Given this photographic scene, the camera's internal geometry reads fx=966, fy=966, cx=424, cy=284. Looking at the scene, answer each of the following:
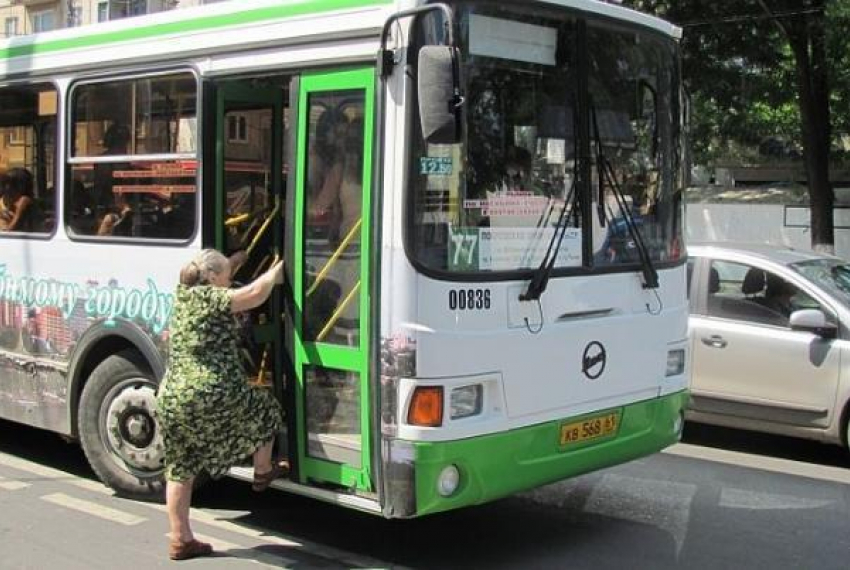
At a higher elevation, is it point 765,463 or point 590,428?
point 590,428

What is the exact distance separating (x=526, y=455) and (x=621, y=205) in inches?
57.7

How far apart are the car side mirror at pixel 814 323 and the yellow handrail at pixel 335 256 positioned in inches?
156

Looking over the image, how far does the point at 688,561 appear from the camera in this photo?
5180 mm

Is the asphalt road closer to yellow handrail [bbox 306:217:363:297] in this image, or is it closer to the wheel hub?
the wheel hub

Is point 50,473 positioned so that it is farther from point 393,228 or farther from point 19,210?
point 393,228

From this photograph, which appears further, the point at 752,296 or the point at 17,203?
the point at 752,296

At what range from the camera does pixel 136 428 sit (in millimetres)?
5797

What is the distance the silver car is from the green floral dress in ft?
13.1

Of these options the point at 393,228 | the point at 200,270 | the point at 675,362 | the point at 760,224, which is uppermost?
the point at 760,224

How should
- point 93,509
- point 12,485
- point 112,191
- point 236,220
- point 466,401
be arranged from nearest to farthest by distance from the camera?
point 466,401
point 236,220
point 93,509
point 112,191
point 12,485

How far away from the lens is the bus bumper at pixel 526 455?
4.35 meters

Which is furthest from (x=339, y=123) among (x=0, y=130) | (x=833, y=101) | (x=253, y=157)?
(x=833, y=101)

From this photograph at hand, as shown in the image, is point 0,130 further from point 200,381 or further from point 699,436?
point 699,436

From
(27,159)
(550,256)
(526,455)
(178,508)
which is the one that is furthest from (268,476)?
(27,159)
